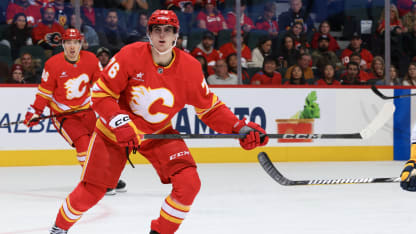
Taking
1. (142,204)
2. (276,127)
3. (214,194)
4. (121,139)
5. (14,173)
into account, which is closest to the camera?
(121,139)

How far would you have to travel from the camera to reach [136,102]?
3.44 m

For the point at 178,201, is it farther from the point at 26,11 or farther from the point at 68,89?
the point at 26,11

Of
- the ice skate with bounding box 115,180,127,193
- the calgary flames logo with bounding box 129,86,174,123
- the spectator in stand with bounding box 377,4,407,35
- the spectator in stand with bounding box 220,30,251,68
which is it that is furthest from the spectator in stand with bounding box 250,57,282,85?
the calgary flames logo with bounding box 129,86,174,123

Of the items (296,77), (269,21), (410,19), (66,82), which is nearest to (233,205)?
(66,82)

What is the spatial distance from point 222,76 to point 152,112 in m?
4.75

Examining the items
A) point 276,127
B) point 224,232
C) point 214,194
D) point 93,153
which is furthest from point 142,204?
point 276,127

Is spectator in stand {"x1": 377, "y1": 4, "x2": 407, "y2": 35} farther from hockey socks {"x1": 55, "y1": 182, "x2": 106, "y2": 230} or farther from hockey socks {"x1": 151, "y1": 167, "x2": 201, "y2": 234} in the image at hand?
hockey socks {"x1": 55, "y1": 182, "x2": 106, "y2": 230}

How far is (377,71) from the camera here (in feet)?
27.8

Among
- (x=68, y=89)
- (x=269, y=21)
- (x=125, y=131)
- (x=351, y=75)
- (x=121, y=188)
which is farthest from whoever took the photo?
(x=351, y=75)

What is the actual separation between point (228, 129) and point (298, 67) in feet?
16.3

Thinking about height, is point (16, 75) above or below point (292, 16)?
below

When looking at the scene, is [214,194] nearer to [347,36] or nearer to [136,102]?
[136,102]

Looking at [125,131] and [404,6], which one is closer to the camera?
[125,131]

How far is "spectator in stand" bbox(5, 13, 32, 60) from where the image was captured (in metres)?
7.84
